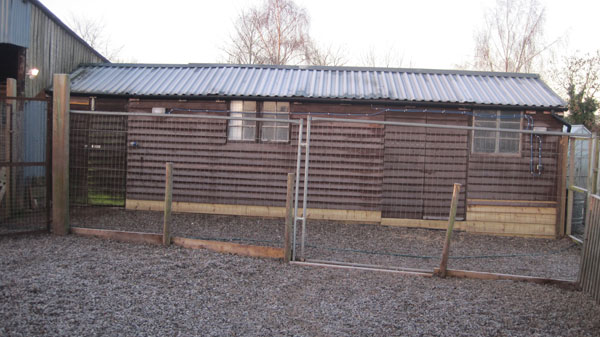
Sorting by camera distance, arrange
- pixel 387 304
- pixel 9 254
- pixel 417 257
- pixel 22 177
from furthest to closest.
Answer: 1. pixel 22 177
2. pixel 417 257
3. pixel 9 254
4. pixel 387 304

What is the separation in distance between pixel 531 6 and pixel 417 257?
2333 cm

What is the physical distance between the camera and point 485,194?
896cm

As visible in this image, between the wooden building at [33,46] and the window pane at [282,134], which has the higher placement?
the wooden building at [33,46]

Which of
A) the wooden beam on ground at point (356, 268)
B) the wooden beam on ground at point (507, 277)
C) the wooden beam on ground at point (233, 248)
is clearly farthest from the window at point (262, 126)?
the wooden beam on ground at point (507, 277)

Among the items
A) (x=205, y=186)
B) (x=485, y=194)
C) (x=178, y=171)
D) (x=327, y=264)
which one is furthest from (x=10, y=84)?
(x=485, y=194)

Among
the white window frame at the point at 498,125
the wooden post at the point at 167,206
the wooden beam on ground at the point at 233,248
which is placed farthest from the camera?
the white window frame at the point at 498,125

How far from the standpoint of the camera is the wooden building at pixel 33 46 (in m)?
8.81

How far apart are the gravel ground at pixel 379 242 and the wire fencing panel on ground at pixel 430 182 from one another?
0.08 m

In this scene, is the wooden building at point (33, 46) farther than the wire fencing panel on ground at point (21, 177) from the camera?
Yes

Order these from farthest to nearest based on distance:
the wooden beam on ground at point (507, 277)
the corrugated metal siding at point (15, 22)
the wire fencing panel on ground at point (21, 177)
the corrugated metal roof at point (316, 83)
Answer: the corrugated metal roof at point (316, 83) < the corrugated metal siding at point (15, 22) < the wire fencing panel on ground at point (21, 177) < the wooden beam on ground at point (507, 277)

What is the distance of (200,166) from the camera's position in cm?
984

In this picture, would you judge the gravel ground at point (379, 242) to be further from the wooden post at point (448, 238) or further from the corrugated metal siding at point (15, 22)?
the corrugated metal siding at point (15, 22)

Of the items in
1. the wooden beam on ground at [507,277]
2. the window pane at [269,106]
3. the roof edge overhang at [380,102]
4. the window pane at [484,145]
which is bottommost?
the wooden beam on ground at [507,277]

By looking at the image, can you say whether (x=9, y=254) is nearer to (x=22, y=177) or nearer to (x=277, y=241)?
(x=22, y=177)
